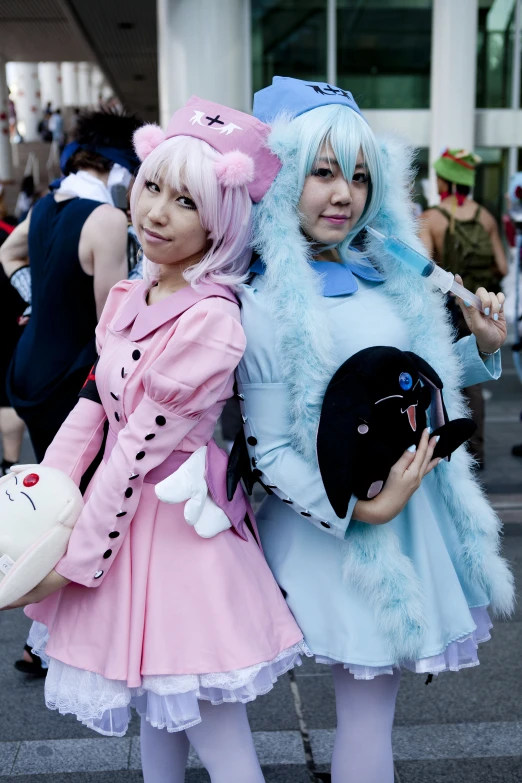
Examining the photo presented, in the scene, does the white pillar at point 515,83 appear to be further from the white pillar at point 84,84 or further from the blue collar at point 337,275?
the white pillar at point 84,84

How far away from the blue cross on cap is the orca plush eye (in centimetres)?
57

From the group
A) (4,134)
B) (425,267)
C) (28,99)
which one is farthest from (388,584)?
(28,99)

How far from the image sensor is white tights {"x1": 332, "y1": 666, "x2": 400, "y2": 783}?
73.1 inches

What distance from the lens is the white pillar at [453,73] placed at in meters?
10.6

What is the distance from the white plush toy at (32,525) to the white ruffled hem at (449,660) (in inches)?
23.2

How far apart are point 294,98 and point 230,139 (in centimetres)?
19

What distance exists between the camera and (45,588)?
1.74 metres

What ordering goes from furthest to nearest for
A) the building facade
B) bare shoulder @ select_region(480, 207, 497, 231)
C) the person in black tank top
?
the building facade < bare shoulder @ select_region(480, 207, 497, 231) < the person in black tank top

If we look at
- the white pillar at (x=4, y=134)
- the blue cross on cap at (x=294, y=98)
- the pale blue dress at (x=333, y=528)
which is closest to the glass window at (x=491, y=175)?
the blue cross on cap at (x=294, y=98)

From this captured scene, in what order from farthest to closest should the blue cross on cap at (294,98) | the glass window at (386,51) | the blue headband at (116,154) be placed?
the glass window at (386,51) → the blue headband at (116,154) → the blue cross on cap at (294,98)

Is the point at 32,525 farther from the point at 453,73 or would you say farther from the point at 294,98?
the point at 453,73

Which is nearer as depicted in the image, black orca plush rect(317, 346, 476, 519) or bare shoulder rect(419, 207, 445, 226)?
black orca plush rect(317, 346, 476, 519)

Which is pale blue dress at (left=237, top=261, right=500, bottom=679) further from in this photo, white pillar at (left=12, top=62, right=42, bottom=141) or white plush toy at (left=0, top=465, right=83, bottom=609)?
white pillar at (left=12, top=62, right=42, bottom=141)

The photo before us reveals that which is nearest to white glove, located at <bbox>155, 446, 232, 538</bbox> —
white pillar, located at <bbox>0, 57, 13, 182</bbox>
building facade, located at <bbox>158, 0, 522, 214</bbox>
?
building facade, located at <bbox>158, 0, 522, 214</bbox>
